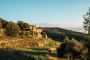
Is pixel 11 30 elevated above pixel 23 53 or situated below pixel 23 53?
above

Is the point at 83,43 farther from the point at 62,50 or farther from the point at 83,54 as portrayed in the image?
the point at 62,50

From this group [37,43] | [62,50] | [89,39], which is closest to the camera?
[89,39]

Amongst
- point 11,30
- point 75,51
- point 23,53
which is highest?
point 11,30

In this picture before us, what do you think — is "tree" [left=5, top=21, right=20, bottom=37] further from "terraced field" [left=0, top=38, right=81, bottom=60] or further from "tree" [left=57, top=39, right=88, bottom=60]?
"tree" [left=57, top=39, right=88, bottom=60]

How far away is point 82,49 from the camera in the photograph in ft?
34.1

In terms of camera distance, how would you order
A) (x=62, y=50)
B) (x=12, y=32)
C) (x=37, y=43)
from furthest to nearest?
(x=12, y=32)
(x=37, y=43)
(x=62, y=50)

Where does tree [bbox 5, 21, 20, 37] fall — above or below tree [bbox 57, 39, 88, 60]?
above

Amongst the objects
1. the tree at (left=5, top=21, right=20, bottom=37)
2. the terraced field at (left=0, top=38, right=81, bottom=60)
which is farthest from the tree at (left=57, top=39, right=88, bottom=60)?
the tree at (left=5, top=21, right=20, bottom=37)

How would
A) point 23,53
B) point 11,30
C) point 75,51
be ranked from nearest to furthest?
1. point 75,51
2. point 23,53
3. point 11,30

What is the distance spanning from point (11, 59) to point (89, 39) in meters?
9.46

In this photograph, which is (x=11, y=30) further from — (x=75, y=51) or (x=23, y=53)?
(x=75, y=51)

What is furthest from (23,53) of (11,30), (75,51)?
(11,30)

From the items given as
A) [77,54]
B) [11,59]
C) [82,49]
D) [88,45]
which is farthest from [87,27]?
[11,59]

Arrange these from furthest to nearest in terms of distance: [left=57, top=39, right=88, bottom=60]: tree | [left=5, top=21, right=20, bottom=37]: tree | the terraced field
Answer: [left=5, top=21, right=20, bottom=37]: tree < [left=57, top=39, right=88, bottom=60]: tree < the terraced field
